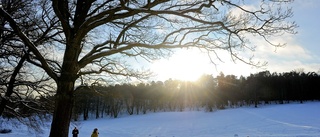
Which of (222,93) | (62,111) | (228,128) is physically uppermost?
(222,93)

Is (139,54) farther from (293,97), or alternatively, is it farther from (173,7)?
(293,97)

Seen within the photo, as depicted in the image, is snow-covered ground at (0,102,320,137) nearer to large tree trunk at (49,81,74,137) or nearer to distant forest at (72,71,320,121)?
large tree trunk at (49,81,74,137)

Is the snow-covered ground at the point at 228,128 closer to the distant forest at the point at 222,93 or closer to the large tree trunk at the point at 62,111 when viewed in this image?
the large tree trunk at the point at 62,111

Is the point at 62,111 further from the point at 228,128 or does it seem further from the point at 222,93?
the point at 222,93

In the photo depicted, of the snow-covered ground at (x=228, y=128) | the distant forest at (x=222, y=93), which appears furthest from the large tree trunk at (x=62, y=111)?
the distant forest at (x=222, y=93)

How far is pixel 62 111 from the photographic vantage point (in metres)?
5.44

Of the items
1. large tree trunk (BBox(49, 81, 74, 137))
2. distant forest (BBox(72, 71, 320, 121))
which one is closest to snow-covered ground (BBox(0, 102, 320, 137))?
large tree trunk (BBox(49, 81, 74, 137))

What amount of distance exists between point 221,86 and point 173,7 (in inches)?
2891

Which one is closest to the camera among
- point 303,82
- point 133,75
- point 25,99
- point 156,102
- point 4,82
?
point 133,75

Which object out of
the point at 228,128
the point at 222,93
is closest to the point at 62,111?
the point at 228,128

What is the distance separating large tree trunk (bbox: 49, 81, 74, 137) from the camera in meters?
5.36

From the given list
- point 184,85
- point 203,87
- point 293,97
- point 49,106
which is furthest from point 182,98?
point 49,106

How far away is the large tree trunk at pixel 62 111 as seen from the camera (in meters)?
5.36

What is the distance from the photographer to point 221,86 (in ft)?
254
